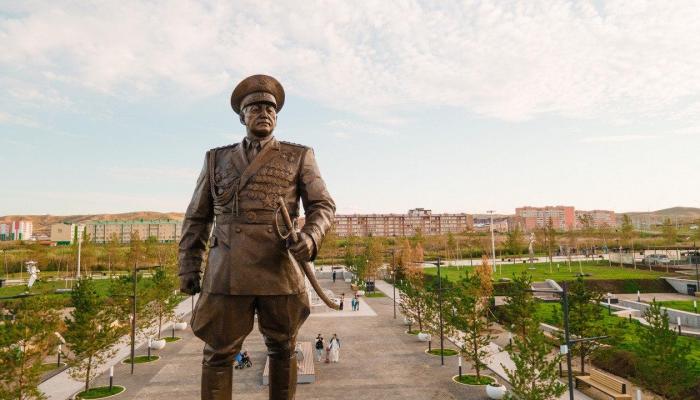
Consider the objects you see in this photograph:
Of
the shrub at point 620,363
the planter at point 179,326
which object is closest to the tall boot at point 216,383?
the shrub at point 620,363

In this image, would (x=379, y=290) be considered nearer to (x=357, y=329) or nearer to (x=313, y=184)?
(x=357, y=329)

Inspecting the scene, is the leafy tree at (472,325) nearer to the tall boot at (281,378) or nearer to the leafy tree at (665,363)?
the leafy tree at (665,363)

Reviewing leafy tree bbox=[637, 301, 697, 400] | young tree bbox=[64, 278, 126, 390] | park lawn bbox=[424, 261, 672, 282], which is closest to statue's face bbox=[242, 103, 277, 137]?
leafy tree bbox=[637, 301, 697, 400]

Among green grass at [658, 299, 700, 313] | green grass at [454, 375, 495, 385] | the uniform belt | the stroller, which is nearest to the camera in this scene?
the uniform belt

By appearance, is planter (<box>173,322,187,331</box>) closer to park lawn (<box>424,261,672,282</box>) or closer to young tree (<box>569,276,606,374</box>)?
park lawn (<box>424,261,672,282</box>)

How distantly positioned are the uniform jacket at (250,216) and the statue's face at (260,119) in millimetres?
180

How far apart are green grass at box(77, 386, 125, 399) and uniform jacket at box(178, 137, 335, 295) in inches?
641

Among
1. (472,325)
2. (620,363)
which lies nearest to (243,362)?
(472,325)

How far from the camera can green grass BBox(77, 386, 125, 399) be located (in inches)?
684

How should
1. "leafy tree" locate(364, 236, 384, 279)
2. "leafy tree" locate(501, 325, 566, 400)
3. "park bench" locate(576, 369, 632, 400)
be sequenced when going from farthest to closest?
1. "leafy tree" locate(364, 236, 384, 279)
2. "park bench" locate(576, 369, 632, 400)
3. "leafy tree" locate(501, 325, 566, 400)

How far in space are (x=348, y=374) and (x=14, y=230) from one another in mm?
171223

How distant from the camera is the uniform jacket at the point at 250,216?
188 inches

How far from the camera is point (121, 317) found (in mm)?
21188

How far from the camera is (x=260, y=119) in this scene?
17.0 feet
